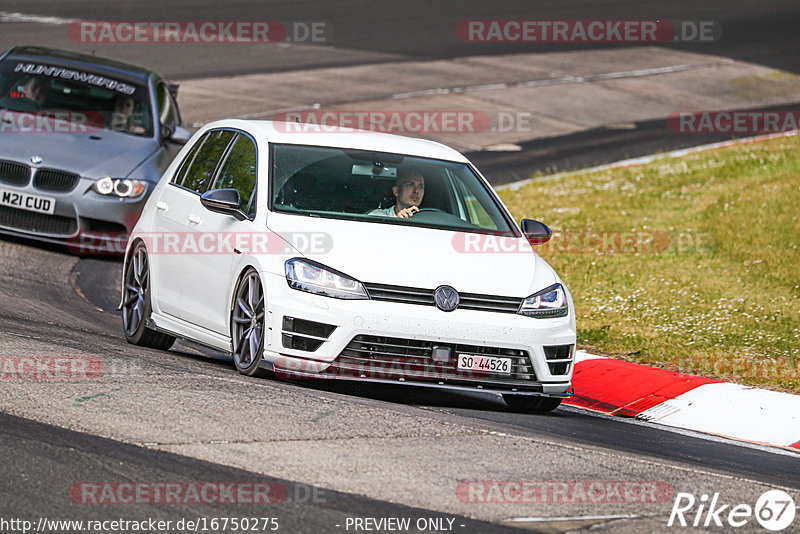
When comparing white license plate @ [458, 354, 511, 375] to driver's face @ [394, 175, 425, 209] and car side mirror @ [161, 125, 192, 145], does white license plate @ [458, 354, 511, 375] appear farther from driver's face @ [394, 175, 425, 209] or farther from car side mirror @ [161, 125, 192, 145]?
car side mirror @ [161, 125, 192, 145]

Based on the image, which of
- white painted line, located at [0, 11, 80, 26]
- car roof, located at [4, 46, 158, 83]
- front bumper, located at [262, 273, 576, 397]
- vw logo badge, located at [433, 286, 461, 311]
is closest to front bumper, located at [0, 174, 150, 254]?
car roof, located at [4, 46, 158, 83]

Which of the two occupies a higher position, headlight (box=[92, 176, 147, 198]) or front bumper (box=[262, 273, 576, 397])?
headlight (box=[92, 176, 147, 198])

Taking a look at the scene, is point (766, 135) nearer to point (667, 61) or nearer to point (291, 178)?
point (667, 61)

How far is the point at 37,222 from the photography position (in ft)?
→ 41.8

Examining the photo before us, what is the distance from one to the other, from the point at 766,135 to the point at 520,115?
14.5 feet

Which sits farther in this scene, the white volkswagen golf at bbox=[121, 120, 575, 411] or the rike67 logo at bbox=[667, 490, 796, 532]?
the white volkswagen golf at bbox=[121, 120, 575, 411]

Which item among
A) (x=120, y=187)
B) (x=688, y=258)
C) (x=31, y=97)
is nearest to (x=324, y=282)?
(x=120, y=187)

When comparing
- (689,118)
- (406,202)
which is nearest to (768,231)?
(406,202)

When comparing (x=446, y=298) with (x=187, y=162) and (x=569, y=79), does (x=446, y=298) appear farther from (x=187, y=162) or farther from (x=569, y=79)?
(x=569, y=79)

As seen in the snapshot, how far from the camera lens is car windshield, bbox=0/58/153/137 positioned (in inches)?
548

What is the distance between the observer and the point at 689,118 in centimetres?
2606

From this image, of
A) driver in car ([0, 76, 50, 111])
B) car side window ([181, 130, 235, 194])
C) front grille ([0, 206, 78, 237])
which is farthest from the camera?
driver in car ([0, 76, 50, 111])

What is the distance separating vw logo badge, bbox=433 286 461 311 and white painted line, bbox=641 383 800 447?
201cm

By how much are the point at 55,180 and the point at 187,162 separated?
3.49 m
